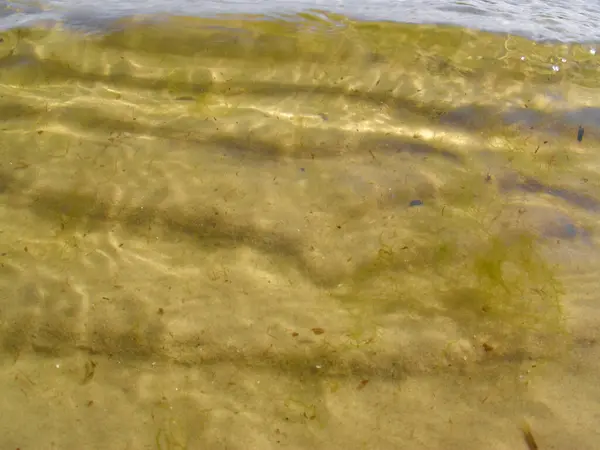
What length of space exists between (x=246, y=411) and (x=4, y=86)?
11.5ft

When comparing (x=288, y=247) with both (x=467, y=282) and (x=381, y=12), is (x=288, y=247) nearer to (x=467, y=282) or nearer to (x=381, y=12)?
(x=467, y=282)

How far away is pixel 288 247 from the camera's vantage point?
8.84ft

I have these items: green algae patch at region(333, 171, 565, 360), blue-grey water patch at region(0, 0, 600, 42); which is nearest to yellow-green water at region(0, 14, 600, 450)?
green algae patch at region(333, 171, 565, 360)

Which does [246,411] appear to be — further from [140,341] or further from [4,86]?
[4,86]

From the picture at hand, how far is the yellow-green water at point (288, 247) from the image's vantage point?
2021mm

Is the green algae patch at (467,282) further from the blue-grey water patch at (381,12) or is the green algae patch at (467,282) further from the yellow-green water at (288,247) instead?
the blue-grey water patch at (381,12)

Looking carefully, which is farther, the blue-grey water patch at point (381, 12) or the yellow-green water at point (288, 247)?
the blue-grey water patch at point (381, 12)

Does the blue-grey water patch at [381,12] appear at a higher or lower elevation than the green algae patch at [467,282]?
higher

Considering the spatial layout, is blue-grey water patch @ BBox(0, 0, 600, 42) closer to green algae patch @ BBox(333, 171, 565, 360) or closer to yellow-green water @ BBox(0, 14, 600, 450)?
yellow-green water @ BBox(0, 14, 600, 450)

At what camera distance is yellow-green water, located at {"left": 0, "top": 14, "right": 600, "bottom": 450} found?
2021 mm

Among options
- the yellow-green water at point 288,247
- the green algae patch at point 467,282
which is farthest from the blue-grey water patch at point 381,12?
the green algae patch at point 467,282

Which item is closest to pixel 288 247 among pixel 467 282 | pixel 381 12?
pixel 467 282

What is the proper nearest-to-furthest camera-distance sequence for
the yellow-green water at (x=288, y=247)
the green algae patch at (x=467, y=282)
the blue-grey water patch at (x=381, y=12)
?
the yellow-green water at (x=288, y=247), the green algae patch at (x=467, y=282), the blue-grey water patch at (x=381, y=12)

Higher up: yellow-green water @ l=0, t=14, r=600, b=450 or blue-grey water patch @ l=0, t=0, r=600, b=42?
blue-grey water patch @ l=0, t=0, r=600, b=42
